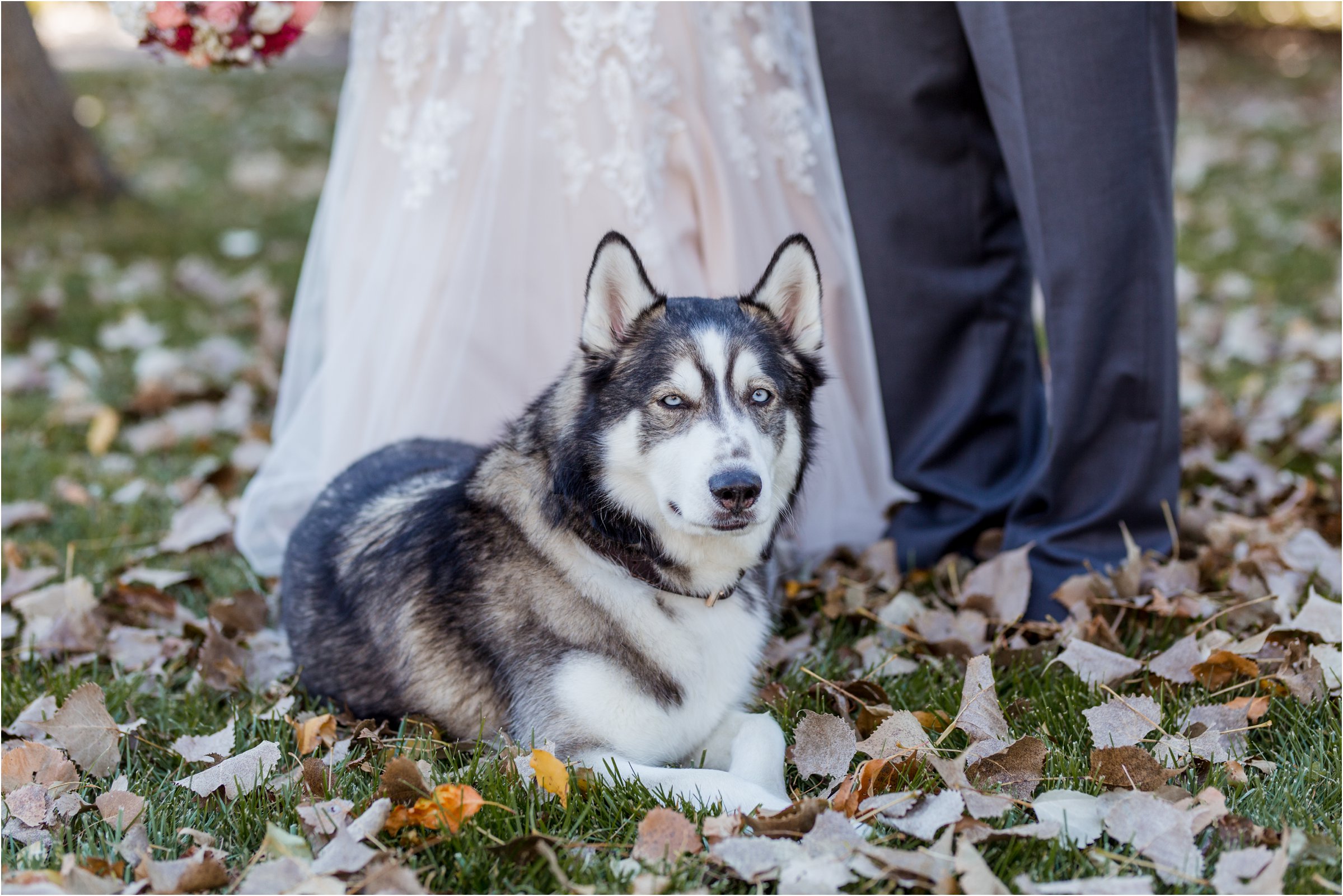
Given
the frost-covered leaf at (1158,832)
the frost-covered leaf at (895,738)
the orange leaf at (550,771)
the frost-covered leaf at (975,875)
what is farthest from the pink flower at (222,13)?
the frost-covered leaf at (1158,832)

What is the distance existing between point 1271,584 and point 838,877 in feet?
5.86

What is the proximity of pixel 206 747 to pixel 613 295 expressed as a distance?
1.31 meters

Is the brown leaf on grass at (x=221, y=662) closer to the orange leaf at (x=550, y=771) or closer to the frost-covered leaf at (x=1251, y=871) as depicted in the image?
the orange leaf at (x=550, y=771)

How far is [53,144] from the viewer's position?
7.52m

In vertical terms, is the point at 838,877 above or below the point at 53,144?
below

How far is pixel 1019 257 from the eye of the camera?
351cm

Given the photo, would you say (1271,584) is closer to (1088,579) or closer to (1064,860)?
(1088,579)

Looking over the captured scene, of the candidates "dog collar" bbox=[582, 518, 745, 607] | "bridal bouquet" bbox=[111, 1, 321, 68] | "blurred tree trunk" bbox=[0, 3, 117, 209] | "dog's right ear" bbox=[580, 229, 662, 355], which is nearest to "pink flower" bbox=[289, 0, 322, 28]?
"bridal bouquet" bbox=[111, 1, 321, 68]

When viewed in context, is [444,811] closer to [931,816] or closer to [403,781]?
[403,781]

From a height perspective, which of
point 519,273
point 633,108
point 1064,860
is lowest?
point 1064,860

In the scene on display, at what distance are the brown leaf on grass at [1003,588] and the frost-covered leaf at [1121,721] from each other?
57 cm

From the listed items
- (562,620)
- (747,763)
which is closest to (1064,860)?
(747,763)

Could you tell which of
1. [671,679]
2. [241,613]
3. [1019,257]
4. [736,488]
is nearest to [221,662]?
[241,613]

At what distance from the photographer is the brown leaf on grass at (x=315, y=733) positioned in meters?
2.51
